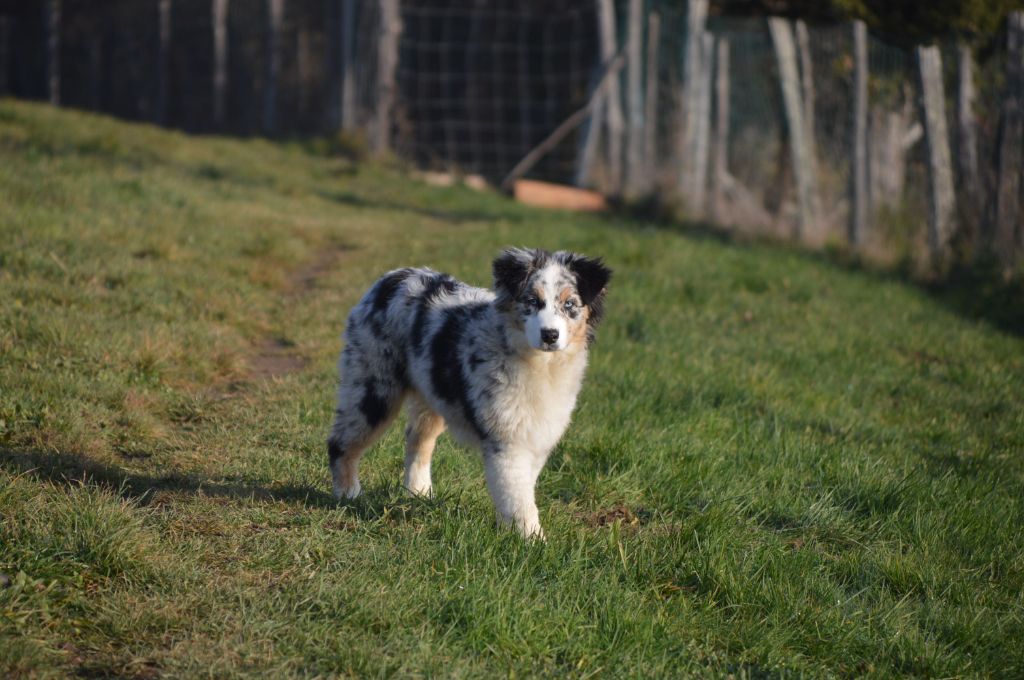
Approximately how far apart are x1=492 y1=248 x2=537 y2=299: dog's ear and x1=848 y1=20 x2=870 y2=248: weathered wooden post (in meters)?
8.69

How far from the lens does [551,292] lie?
4.31 metres

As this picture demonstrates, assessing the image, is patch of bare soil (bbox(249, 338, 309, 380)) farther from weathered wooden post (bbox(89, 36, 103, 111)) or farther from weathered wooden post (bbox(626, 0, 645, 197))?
weathered wooden post (bbox(89, 36, 103, 111))

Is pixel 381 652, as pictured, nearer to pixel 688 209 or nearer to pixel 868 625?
pixel 868 625

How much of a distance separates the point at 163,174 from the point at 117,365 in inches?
268

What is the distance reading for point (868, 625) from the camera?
3.79 m

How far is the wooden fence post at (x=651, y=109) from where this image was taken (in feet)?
47.1

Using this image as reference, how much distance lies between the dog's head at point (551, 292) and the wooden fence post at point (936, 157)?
25.7ft

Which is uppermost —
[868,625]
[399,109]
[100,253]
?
[399,109]

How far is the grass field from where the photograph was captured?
3.43 m

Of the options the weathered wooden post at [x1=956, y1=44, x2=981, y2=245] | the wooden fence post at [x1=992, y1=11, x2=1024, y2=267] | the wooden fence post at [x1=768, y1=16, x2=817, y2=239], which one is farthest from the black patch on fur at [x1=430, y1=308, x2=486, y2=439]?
the wooden fence post at [x1=768, y1=16, x2=817, y2=239]

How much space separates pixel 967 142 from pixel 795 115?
2.75 m

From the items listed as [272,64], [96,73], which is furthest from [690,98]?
[96,73]

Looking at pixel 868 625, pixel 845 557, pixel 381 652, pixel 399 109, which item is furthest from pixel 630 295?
pixel 399 109

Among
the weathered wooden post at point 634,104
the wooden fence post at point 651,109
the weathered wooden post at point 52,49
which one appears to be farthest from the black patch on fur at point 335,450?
the weathered wooden post at point 52,49
